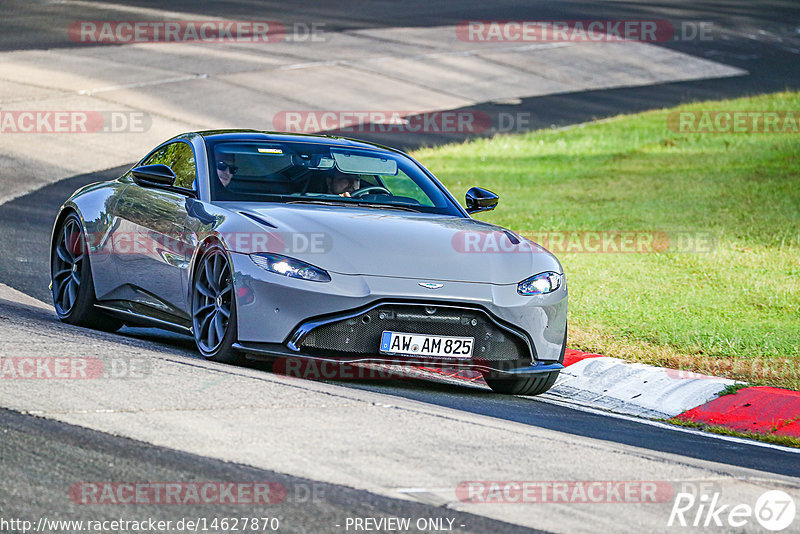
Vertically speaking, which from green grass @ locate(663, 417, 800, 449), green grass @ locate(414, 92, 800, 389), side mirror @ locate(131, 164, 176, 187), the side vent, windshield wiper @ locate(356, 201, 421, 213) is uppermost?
side mirror @ locate(131, 164, 176, 187)

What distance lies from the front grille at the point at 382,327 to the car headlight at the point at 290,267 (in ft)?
0.93

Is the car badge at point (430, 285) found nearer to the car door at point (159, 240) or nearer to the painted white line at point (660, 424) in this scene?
the painted white line at point (660, 424)

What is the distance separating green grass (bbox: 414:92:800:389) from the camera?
10445 millimetres

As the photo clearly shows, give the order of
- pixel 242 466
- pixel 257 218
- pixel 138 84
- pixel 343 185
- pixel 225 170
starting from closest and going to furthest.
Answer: pixel 242 466 → pixel 257 218 → pixel 225 170 → pixel 343 185 → pixel 138 84

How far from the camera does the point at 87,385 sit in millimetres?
6625

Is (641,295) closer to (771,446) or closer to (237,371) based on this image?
(771,446)

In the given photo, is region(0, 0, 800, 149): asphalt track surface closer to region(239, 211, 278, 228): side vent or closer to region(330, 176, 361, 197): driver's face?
region(330, 176, 361, 197): driver's face

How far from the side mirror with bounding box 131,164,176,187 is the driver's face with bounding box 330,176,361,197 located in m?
1.08

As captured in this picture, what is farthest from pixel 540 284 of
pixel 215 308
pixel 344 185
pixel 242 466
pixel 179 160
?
pixel 242 466

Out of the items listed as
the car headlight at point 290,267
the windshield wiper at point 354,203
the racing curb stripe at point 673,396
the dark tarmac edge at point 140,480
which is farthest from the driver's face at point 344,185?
the dark tarmac edge at point 140,480

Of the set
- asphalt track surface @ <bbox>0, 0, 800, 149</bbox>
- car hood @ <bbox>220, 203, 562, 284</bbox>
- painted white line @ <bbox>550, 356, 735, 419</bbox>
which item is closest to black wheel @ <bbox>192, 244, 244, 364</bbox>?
car hood @ <bbox>220, 203, 562, 284</bbox>

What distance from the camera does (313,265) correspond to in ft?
24.8

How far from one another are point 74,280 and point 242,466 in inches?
184

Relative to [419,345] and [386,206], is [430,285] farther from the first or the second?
[386,206]
